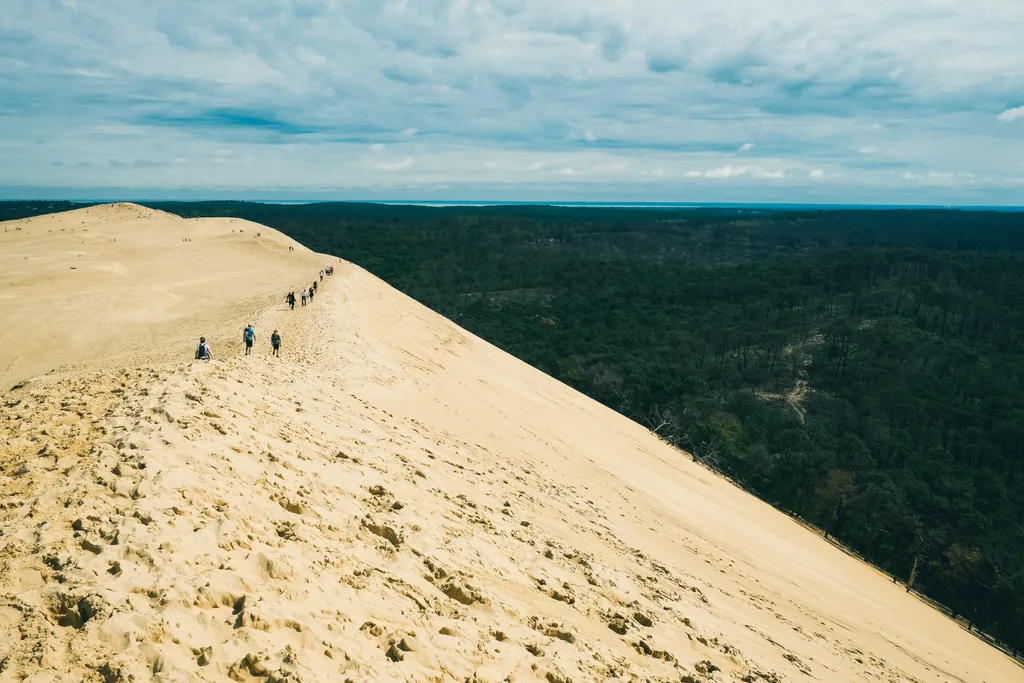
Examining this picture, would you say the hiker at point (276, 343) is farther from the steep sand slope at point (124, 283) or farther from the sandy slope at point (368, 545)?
the steep sand slope at point (124, 283)

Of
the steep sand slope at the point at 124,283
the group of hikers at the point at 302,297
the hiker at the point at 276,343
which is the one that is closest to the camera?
the hiker at the point at 276,343

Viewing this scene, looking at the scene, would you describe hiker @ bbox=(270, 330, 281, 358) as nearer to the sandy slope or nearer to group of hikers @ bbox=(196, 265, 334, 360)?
group of hikers @ bbox=(196, 265, 334, 360)

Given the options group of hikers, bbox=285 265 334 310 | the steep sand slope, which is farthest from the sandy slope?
group of hikers, bbox=285 265 334 310

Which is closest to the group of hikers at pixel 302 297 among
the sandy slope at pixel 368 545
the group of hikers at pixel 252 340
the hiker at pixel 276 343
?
the group of hikers at pixel 252 340

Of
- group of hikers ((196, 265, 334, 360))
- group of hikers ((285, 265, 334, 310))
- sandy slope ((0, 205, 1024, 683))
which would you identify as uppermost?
group of hikers ((285, 265, 334, 310))

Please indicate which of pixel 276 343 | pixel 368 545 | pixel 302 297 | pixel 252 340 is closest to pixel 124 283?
pixel 302 297

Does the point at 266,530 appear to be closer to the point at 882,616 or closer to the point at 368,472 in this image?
the point at 368,472

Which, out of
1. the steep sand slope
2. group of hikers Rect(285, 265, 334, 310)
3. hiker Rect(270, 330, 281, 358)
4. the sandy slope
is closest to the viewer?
the sandy slope

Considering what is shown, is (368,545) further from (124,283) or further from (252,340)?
(124,283)
